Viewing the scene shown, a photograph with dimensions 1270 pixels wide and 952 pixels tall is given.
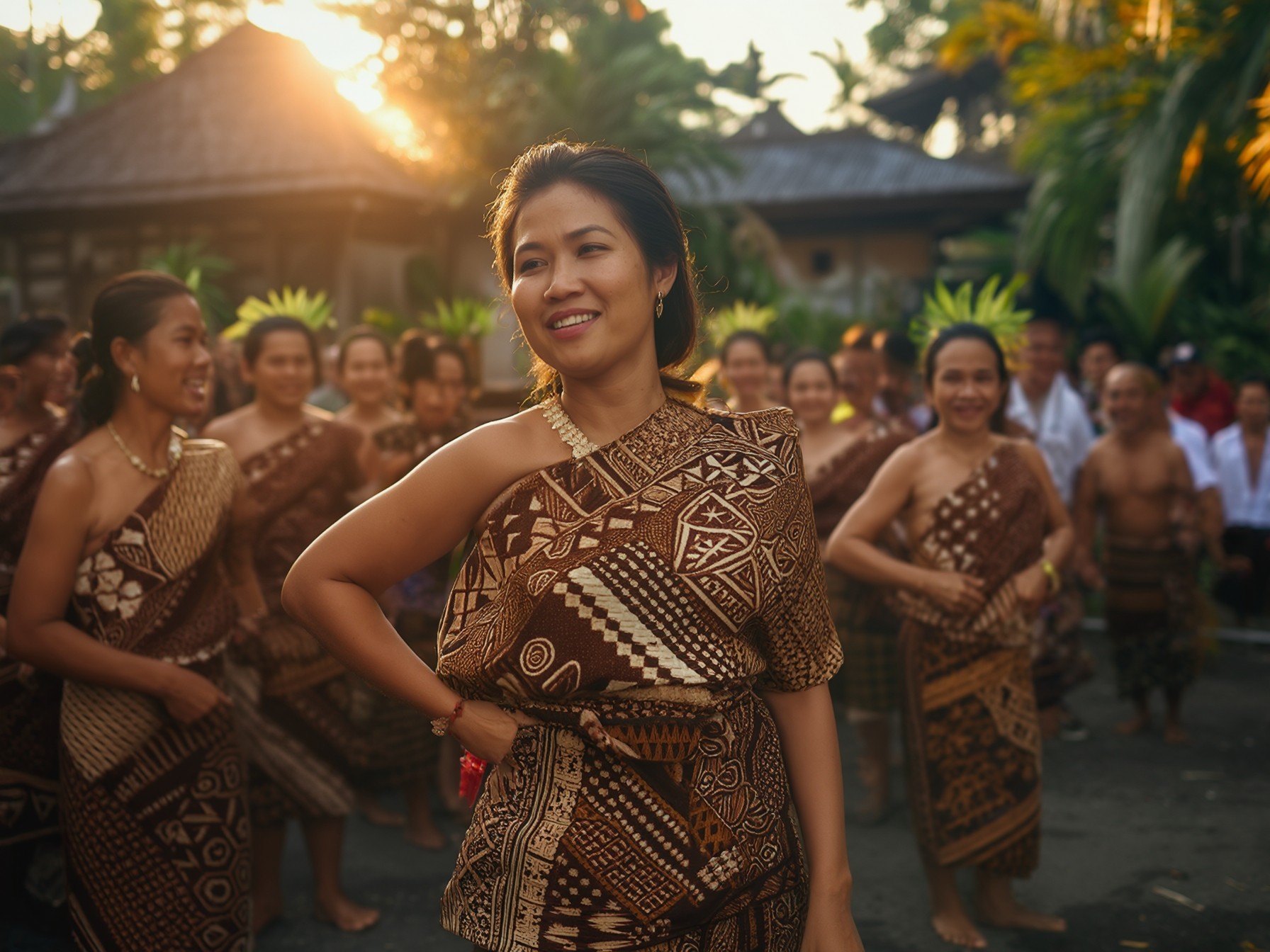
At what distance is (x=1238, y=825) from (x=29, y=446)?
521 centimetres

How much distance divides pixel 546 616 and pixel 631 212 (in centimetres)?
69

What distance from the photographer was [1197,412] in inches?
418

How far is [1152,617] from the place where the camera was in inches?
260

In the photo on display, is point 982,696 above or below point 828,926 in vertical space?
below

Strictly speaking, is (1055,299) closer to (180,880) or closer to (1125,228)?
(1125,228)

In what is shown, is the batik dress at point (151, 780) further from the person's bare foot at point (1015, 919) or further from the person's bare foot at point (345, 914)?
the person's bare foot at point (1015, 919)

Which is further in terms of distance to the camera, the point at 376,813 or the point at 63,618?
the point at 376,813

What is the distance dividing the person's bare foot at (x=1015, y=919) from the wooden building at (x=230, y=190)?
16.6 meters

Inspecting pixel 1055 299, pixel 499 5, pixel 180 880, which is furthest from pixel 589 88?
pixel 180 880

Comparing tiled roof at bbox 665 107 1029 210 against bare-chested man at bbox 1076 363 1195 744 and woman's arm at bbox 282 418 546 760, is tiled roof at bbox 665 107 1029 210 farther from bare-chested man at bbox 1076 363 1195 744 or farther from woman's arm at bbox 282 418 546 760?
woman's arm at bbox 282 418 546 760

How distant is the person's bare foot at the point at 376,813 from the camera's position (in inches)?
216

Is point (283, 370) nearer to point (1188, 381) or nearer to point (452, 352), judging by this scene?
point (452, 352)

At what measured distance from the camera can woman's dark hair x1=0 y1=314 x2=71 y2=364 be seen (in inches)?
185

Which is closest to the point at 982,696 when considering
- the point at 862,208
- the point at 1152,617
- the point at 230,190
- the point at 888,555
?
the point at 888,555
